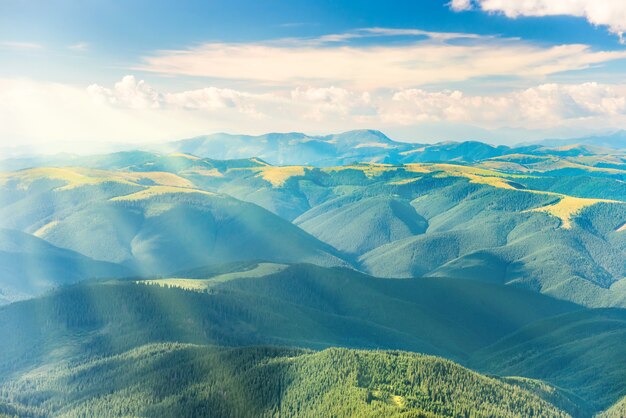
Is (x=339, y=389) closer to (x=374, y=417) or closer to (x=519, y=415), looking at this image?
(x=374, y=417)

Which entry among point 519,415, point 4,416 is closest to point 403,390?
point 519,415

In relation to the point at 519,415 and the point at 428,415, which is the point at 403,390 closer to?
the point at 428,415

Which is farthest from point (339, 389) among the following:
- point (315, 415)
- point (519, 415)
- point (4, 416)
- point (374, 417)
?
point (4, 416)

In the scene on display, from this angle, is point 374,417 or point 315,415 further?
point 315,415

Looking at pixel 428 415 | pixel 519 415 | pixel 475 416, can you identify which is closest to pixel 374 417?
pixel 428 415

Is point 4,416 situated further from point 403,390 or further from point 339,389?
point 403,390

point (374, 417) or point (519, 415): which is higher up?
point (374, 417)

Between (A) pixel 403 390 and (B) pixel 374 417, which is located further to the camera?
(A) pixel 403 390

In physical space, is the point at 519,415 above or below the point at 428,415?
below
